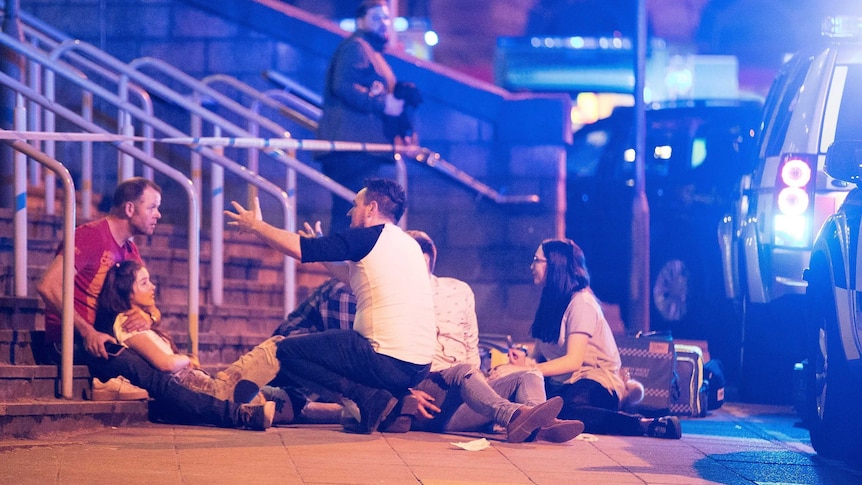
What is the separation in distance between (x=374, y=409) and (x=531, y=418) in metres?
0.88

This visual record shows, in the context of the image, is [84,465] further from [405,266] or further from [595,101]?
[595,101]

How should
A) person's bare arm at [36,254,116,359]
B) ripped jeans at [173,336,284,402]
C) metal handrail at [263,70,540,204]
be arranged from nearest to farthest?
person's bare arm at [36,254,116,359]
ripped jeans at [173,336,284,402]
metal handrail at [263,70,540,204]

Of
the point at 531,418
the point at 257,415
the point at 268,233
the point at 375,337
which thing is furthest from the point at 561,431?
the point at 268,233

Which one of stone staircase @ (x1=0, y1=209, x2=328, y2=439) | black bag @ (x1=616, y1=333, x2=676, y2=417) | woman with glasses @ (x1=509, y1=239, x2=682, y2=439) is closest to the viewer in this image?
stone staircase @ (x1=0, y1=209, x2=328, y2=439)

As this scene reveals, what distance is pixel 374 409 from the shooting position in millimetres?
7461

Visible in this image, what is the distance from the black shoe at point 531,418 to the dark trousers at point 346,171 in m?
2.78

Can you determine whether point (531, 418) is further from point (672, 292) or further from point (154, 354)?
point (672, 292)

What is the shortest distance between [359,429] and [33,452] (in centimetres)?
190

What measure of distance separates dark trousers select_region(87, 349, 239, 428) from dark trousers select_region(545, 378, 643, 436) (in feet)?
6.71

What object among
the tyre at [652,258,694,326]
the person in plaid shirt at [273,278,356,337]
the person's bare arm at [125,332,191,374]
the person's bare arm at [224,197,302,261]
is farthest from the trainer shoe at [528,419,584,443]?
the tyre at [652,258,694,326]

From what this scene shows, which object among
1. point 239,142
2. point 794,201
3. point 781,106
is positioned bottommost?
point 794,201

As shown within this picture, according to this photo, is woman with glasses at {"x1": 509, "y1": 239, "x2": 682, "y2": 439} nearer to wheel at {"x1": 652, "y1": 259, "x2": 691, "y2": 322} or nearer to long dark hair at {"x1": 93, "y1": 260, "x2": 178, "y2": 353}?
long dark hair at {"x1": 93, "y1": 260, "x2": 178, "y2": 353}

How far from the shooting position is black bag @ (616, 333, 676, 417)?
28.9ft

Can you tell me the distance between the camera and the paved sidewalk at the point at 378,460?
5.86 m
